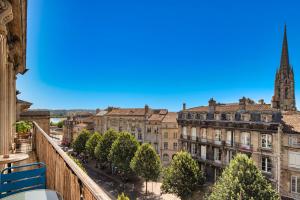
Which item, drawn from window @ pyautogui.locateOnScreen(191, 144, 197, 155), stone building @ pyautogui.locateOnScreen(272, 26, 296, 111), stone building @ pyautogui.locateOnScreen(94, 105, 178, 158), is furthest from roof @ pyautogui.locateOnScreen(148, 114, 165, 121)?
stone building @ pyautogui.locateOnScreen(272, 26, 296, 111)

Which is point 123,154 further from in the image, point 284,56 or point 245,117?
point 284,56

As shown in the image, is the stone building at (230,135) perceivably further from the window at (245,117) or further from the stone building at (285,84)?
the stone building at (285,84)

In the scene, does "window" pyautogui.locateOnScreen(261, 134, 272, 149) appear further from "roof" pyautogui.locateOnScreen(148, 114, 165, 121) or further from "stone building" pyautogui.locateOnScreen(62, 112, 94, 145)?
"stone building" pyautogui.locateOnScreen(62, 112, 94, 145)

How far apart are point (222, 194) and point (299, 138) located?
10995mm

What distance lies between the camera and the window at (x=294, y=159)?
22.3 meters

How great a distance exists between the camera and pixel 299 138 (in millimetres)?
22250

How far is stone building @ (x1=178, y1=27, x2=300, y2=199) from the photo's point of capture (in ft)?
75.3

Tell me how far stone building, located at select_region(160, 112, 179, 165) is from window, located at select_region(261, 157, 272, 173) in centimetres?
2081

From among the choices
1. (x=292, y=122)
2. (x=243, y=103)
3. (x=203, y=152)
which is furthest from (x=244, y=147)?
(x=203, y=152)

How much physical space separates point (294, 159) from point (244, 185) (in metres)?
8.96

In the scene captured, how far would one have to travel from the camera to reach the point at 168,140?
148 ft

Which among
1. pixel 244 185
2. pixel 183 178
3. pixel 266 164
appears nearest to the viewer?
pixel 244 185

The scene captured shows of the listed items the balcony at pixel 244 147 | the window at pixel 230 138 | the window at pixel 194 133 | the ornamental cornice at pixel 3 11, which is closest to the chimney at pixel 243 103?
the window at pixel 230 138

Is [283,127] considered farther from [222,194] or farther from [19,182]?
[19,182]
